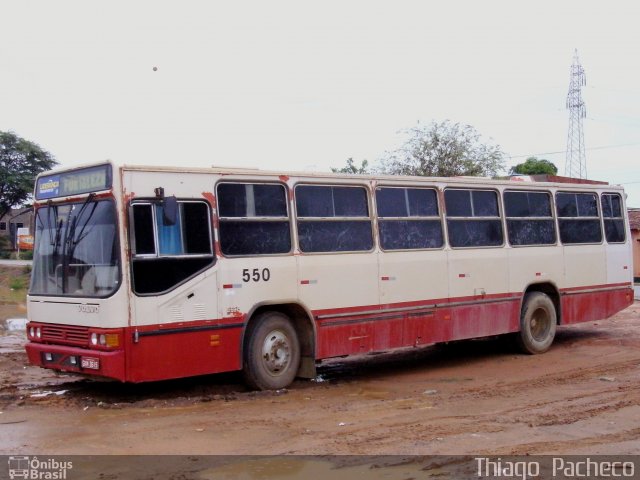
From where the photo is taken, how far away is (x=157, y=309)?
8609 mm

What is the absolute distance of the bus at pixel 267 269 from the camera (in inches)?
338

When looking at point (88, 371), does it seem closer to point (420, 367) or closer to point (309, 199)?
point (309, 199)

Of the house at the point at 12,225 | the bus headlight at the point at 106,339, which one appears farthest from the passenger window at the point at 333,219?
the house at the point at 12,225

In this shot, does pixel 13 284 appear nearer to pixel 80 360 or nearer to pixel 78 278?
pixel 78 278

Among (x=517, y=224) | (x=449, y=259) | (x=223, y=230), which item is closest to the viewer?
(x=223, y=230)

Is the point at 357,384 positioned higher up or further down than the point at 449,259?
further down

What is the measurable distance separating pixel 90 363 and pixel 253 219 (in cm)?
268

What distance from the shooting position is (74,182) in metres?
9.14

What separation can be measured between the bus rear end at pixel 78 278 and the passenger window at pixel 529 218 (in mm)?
7146

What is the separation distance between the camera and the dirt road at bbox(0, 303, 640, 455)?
6.99 meters

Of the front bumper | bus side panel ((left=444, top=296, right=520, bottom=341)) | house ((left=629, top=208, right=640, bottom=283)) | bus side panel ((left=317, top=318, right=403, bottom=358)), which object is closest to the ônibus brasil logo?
the front bumper

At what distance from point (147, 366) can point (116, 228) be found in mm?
1596

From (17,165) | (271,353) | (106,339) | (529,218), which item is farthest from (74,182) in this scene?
(17,165)

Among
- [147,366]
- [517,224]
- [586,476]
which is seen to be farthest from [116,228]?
[517,224]
